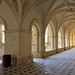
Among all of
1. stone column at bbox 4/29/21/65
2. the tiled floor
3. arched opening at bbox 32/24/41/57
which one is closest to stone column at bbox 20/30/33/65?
stone column at bbox 4/29/21/65

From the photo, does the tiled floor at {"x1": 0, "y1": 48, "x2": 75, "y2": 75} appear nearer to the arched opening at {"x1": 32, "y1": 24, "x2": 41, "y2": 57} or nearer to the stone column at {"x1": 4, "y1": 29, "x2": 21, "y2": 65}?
the stone column at {"x1": 4, "y1": 29, "x2": 21, "y2": 65}

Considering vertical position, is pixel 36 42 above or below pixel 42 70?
above

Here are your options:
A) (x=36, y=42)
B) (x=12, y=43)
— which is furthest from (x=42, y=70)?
(x=36, y=42)

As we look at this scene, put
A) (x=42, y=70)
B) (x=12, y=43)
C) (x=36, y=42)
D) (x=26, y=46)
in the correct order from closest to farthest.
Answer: (x=42, y=70) → (x=12, y=43) → (x=26, y=46) → (x=36, y=42)

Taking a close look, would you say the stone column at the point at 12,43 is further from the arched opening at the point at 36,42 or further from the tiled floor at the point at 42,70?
the arched opening at the point at 36,42

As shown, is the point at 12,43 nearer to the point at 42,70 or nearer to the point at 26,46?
the point at 26,46

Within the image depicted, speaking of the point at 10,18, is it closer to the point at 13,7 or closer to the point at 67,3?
the point at 13,7

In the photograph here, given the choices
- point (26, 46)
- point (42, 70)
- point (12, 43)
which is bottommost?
point (42, 70)

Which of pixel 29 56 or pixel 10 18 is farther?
pixel 29 56

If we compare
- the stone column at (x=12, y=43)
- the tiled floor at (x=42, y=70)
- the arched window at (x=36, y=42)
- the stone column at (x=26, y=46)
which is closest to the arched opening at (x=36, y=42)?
the arched window at (x=36, y=42)

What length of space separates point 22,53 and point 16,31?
1745 mm

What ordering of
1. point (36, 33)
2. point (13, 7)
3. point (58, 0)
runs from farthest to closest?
point (36, 33) < point (58, 0) < point (13, 7)

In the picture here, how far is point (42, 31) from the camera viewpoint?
39.0 feet

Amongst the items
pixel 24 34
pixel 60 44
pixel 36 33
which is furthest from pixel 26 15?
pixel 60 44
